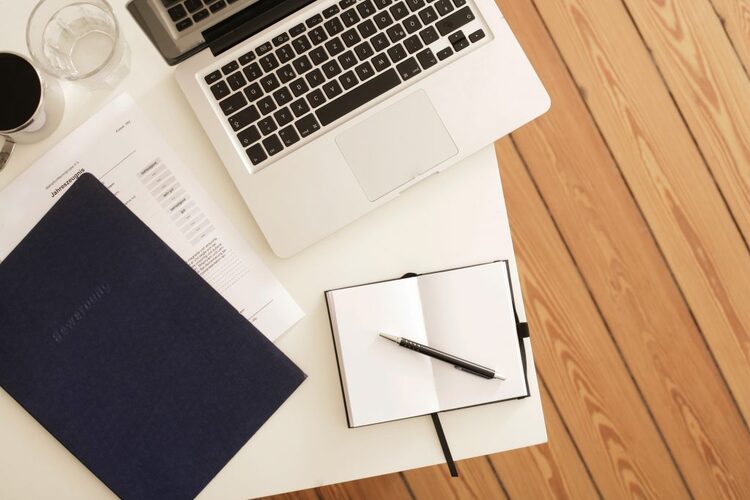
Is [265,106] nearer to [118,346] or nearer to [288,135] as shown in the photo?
[288,135]

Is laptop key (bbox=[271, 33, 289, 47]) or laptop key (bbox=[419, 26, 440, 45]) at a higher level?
laptop key (bbox=[271, 33, 289, 47])

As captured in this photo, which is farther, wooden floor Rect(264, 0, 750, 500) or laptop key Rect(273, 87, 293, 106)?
wooden floor Rect(264, 0, 750, 500)

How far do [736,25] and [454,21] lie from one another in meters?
0.95

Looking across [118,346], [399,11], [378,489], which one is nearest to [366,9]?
[399,11]

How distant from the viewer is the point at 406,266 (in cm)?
78

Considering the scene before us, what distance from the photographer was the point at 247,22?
743 mm

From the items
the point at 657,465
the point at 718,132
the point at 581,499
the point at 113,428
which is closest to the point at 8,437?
the point at 113,428

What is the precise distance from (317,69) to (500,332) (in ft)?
1.31

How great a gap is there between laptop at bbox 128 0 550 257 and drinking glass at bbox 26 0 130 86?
9cm

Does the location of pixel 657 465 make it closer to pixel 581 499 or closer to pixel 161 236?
pixel 581 499

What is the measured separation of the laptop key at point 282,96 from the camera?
29.7 inches

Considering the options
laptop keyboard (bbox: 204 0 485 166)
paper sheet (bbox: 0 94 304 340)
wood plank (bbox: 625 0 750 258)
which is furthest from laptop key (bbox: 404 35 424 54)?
wood plank (bbox: 625 0 750 258)

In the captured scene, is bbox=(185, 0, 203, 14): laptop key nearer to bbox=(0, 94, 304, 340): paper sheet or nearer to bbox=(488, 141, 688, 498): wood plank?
bbox=(0, 94, 304, 340): paper sheet

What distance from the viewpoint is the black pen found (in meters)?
0.73
